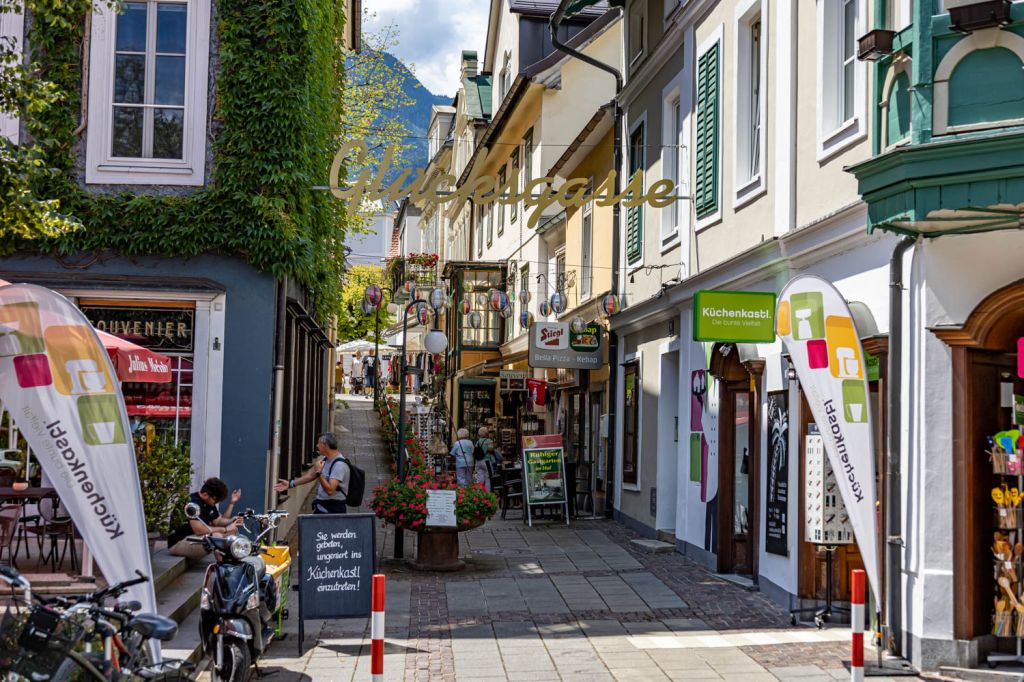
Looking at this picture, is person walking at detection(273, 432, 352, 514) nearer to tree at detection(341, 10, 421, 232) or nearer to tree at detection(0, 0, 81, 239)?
tree at detection(0, 0, 81, 239)

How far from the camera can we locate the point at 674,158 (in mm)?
18266

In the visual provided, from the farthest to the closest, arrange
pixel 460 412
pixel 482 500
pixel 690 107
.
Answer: pixel 460 412
pixel 690 107
pixel 482 500

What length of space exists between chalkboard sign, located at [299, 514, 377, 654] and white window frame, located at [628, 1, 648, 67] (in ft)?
38.2

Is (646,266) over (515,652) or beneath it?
over

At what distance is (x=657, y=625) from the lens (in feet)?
38.0

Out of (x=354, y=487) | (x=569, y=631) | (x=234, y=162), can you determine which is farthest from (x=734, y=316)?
(x=234, y=162)

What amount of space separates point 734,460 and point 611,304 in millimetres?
6533

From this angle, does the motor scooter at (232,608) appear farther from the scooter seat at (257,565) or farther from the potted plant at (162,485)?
Answer: the potted plant at (162,485)

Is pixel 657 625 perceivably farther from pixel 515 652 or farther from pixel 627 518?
pixel 627 518

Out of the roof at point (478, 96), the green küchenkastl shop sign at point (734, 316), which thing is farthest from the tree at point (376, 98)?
the green küchenkastl shop sign at point (734, 316)

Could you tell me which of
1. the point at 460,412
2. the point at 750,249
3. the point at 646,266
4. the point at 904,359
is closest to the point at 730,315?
the point at 750,249

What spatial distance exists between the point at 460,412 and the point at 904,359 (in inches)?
975

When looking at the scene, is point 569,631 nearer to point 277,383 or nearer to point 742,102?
point 277,383

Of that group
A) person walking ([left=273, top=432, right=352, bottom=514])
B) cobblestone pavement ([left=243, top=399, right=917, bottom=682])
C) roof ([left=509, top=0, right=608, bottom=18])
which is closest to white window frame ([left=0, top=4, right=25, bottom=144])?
person walking ([left=273, top=432, right=352, bottom=514])
